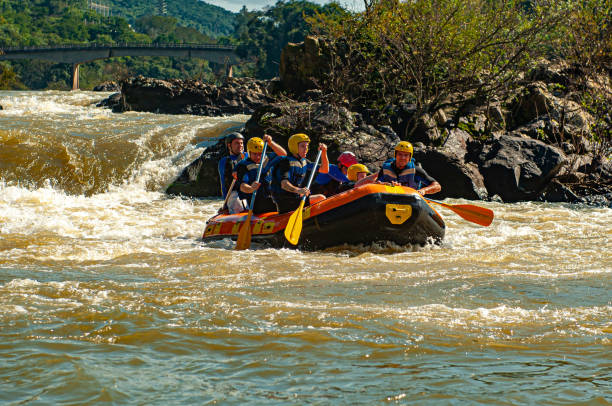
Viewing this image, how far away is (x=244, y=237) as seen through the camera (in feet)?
25.8

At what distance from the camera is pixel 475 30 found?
1494 cm

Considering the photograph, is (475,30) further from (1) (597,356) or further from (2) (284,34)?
(2) (284,34)

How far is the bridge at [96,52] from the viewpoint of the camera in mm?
60344

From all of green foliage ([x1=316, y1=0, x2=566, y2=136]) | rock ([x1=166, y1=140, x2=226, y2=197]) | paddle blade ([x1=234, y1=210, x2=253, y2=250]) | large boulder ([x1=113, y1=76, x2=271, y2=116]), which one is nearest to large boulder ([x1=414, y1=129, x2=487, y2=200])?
green foliage ([x1=316, y1=0, x2=566, y2=136])

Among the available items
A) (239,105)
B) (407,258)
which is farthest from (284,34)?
(407,258)

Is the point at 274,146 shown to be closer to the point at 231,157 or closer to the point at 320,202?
the point at 231,157

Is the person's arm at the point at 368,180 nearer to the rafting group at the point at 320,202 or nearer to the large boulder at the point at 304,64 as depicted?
the rafting group at the point at 320,202

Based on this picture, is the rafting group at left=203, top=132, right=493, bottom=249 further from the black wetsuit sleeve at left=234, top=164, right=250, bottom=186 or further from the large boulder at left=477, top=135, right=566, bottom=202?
the large boulder at left=477, top=135, right=566, bottom=202

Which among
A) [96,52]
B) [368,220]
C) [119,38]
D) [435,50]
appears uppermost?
[119,38]

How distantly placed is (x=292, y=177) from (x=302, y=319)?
390cm

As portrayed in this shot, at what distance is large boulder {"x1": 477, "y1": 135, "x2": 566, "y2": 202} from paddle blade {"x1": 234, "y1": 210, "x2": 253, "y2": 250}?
21.1ft

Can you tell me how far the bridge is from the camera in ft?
198

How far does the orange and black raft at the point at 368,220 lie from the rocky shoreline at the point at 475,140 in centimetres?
546

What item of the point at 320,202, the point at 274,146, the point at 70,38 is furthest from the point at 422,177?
the point at 70,38
